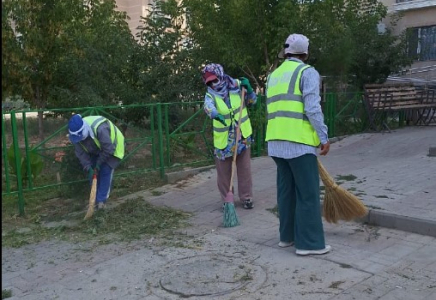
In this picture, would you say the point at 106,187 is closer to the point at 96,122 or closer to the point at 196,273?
the point at 96,122

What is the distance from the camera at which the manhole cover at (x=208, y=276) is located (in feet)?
11.7

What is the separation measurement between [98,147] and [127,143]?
1.48 metres

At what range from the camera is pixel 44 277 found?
410 cm

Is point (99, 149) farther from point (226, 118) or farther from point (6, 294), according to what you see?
point (6, 294)

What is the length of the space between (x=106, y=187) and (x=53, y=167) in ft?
3.13

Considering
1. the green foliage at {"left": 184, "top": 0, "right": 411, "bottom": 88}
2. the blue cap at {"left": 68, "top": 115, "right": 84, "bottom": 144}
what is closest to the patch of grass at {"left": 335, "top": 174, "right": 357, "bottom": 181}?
the blue cap at {"left": 68, "top": 115, "right": 84, "bottom": 144}

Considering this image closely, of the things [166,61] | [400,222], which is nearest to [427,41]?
[166,61]

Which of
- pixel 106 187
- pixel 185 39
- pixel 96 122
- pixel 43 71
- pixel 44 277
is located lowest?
pixel 44 277

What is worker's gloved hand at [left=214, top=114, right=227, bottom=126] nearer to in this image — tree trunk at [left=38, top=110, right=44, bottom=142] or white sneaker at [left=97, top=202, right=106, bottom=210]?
white sneaker at [left=97, top=202, right=106, bottom=210]

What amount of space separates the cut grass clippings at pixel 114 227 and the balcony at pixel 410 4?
15.9 m

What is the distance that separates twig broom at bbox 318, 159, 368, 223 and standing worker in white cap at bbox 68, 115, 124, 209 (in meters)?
2.51

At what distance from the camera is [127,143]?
718 cm

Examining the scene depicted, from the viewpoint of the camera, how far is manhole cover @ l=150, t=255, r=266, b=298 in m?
3.58

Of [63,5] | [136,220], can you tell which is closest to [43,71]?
[63,5]
